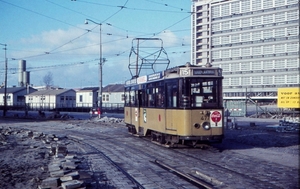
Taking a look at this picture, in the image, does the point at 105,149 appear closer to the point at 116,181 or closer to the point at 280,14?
the point at 116,181

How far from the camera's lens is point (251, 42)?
4353 cm

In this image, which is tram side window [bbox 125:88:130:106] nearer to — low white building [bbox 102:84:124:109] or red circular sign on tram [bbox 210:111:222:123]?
red circular sign on tram [bbox 210:111:222:123]

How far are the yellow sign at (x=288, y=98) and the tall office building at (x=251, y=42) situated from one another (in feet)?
31.5

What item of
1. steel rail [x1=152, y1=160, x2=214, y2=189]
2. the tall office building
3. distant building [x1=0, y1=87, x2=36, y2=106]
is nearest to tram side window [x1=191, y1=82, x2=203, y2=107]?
steel rail [x1=152, y1=160, x2=214, y2=189]

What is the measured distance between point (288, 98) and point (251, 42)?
19984mm

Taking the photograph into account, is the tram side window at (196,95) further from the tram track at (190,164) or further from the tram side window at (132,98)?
the tram side window at (132,98)

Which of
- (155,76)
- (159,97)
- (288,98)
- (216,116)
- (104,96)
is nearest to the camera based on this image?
(216,116)

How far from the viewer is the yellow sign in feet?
79.9

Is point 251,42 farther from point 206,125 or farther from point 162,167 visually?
point 162,167

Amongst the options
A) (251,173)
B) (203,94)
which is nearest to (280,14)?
(203,94)

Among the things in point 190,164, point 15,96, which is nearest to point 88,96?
point 15,96

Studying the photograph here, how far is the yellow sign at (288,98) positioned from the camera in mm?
24359

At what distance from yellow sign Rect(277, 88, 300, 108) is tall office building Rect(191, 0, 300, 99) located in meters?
9.59

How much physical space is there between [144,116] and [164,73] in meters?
3.77
